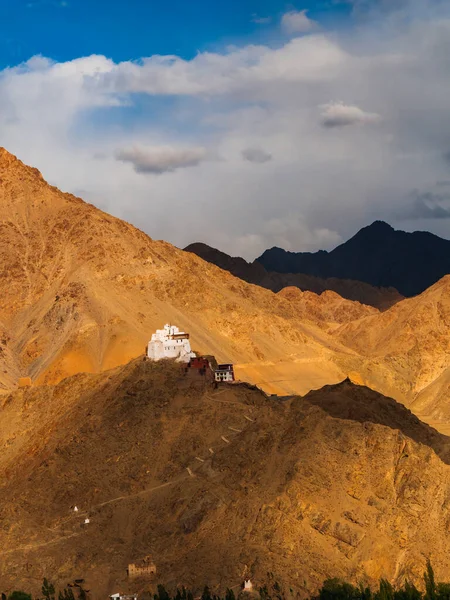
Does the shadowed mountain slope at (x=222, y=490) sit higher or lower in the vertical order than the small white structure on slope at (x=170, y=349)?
lower

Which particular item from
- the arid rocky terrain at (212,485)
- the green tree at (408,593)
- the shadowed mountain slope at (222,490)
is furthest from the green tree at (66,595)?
the green tree at (408,593)

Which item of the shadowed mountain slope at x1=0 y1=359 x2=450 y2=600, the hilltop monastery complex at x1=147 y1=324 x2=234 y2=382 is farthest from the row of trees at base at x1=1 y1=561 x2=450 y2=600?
the hilltop monastery complex at x1=147 y1=324 x2=234 y2=382

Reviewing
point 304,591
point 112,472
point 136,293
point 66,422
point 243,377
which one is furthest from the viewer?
point 136,293

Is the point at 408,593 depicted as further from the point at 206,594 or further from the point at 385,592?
the point at 206,594

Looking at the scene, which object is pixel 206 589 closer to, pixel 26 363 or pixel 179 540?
pixel 179 540

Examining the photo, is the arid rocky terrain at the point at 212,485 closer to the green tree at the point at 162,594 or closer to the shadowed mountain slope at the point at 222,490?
the shadowed mountain slope at the point at 222,490

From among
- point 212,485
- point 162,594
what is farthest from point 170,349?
point 162,594

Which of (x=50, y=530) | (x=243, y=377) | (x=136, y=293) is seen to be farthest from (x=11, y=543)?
(x=136, y=293)

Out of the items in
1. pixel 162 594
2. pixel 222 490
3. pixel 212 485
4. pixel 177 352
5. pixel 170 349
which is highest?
pixel 170 349
